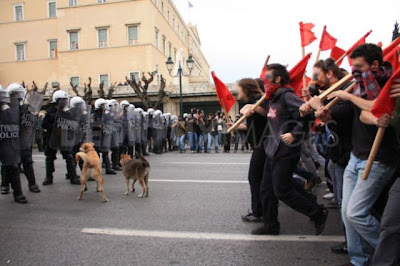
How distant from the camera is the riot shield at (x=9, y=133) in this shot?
21.5 ft

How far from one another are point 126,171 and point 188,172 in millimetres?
2933

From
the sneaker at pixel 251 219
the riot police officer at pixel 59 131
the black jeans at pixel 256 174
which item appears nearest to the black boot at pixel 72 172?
the riot police officer at pixel 59 131

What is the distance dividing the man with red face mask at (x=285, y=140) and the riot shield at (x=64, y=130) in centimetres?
541

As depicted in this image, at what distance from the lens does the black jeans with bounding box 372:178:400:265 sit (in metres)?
2.84

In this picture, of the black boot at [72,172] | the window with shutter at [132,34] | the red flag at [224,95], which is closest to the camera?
the red flag at [224,95]

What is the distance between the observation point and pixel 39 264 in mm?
3900

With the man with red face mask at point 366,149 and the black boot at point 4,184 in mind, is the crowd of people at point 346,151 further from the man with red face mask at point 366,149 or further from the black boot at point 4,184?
the black boot at point 4,184

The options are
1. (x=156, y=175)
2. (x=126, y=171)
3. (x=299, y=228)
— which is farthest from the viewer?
(x=156, y=175)

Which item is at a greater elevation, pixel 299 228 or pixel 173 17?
pixel 173 17

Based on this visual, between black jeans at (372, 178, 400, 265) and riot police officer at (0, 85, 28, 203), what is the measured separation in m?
5.78

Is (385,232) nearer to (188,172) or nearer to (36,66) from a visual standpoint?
(188,172)

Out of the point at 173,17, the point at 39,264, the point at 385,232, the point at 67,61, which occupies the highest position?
the point at 173,17

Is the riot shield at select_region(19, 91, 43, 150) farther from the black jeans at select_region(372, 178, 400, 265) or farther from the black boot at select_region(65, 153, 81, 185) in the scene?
the black jeans at select_region(372, 178, 400, 265)

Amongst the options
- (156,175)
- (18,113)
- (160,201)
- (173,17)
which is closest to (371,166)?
(160,201)
